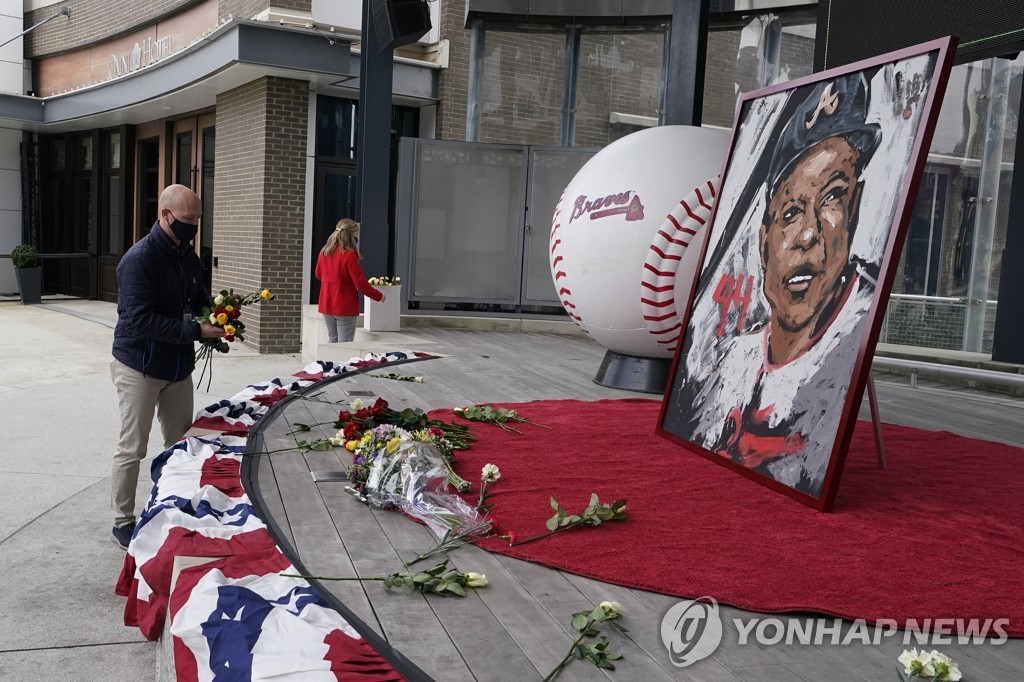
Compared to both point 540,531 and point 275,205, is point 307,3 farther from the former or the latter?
point 540,531

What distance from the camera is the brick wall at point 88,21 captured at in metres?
16.2

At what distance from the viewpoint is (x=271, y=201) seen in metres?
13.1

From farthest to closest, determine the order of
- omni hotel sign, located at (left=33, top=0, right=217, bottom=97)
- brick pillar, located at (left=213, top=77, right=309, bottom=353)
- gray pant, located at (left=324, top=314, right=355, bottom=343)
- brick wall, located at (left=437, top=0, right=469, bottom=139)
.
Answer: omni hotel sign, located at (left=33, top=0, right=217, bottom=97) → brick wall, located at (left=437, top=0, right=469, bottom=139) → brick pillar, located at (left=213, top=77, right=309, bottom=353) → gray pant, located at (left=324, top=314, right=355, bottom=343)

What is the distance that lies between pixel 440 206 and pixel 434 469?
768cm

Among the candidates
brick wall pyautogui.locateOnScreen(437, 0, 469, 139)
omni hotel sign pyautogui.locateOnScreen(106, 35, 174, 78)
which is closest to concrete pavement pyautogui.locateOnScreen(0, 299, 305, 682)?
brick wall pyautogui.locateOnScreen(437, 0, 469, 139)

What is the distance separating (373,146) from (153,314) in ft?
21.2

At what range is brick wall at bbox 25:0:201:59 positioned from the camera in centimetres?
1616

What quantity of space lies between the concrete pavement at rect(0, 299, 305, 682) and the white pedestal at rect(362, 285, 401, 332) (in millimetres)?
1887

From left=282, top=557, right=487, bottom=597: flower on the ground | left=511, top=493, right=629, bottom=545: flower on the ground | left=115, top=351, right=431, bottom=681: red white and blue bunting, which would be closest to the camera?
left=115, top=351, right=431, bottom=681: red white and blue bunting

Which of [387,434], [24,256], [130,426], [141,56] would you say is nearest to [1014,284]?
[387,434]

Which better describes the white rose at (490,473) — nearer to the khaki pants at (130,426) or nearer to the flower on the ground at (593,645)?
the flower on the ground at (593,645)

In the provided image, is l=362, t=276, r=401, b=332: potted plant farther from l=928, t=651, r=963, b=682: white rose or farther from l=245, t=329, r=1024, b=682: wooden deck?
l=928, t=651, r=963, b=682: white rose

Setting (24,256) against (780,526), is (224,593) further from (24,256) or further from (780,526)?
(24,256)

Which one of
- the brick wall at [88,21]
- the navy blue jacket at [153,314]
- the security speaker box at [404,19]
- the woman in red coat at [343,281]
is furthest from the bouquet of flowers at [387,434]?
the brick wall at [88,21]
